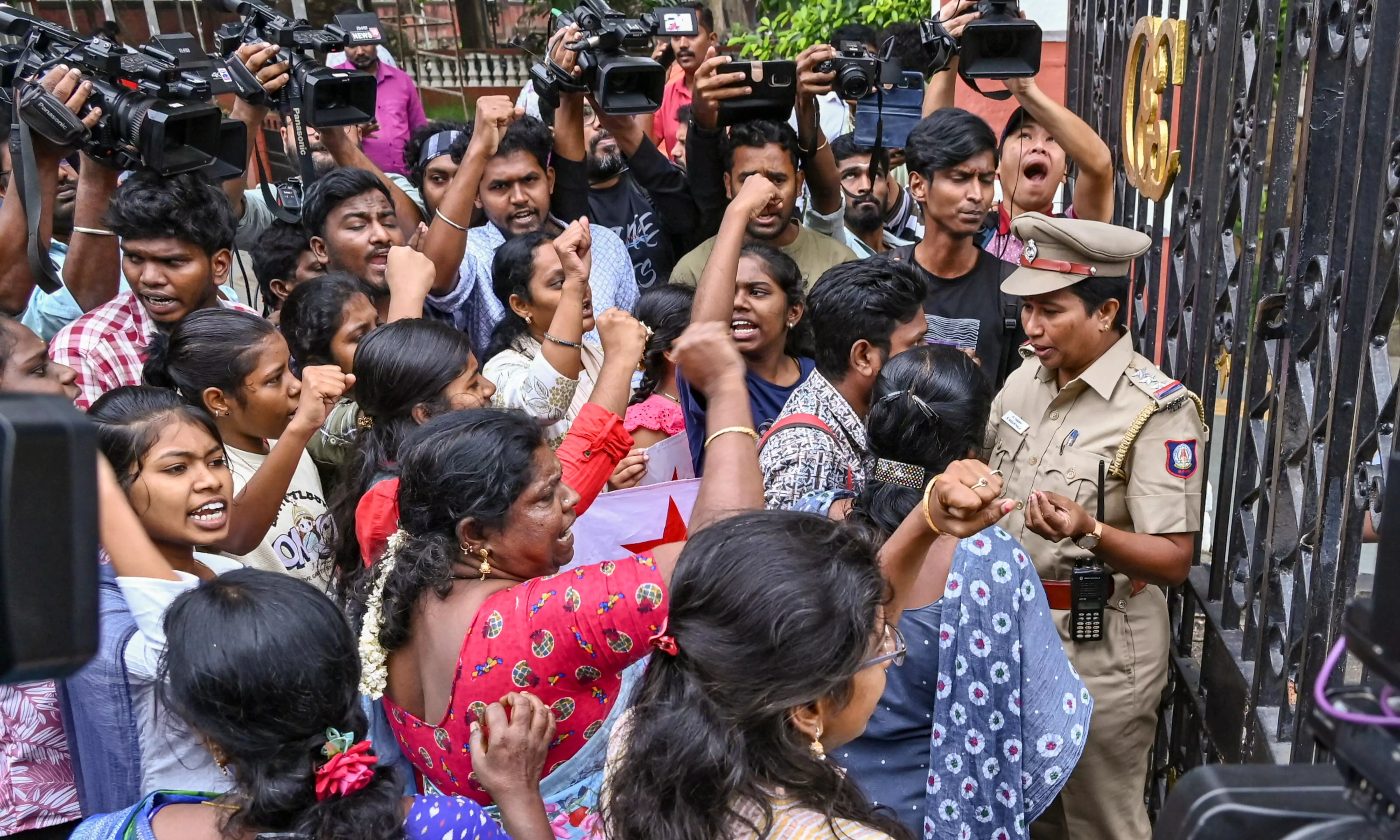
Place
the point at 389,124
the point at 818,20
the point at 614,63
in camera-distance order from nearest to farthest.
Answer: the point at 614,63 < the point at 389,124 < the point at 818,20

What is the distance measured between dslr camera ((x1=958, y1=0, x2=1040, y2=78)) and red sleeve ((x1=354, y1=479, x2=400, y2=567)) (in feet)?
6.79

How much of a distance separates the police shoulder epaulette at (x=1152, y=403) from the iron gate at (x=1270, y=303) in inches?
2.1

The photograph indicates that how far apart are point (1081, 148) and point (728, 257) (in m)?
1.15

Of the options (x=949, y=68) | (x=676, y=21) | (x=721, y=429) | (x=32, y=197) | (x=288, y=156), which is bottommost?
(x=721, y=429)

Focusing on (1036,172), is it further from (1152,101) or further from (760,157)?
(1152,101)

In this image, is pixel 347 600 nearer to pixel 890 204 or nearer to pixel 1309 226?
pixel 1309 226

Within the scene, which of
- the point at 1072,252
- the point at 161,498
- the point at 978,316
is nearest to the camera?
the point at 161,498

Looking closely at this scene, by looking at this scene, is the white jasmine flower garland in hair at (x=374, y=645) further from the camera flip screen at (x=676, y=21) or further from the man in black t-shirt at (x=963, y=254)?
the camera flip screen at (x=676, y=21)

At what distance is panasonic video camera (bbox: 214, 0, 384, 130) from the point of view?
3.80 meters

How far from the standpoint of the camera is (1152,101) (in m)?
2.79

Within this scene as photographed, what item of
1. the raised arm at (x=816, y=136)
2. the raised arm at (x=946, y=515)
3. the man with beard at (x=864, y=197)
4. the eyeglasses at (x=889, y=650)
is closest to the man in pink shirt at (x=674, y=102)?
the man with beard at (x=864, y=197)

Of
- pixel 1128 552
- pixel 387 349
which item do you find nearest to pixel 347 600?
pixel 387 349

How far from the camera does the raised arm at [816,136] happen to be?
3.91 meters

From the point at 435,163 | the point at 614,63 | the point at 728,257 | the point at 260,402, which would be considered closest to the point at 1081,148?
the point at 728,257
